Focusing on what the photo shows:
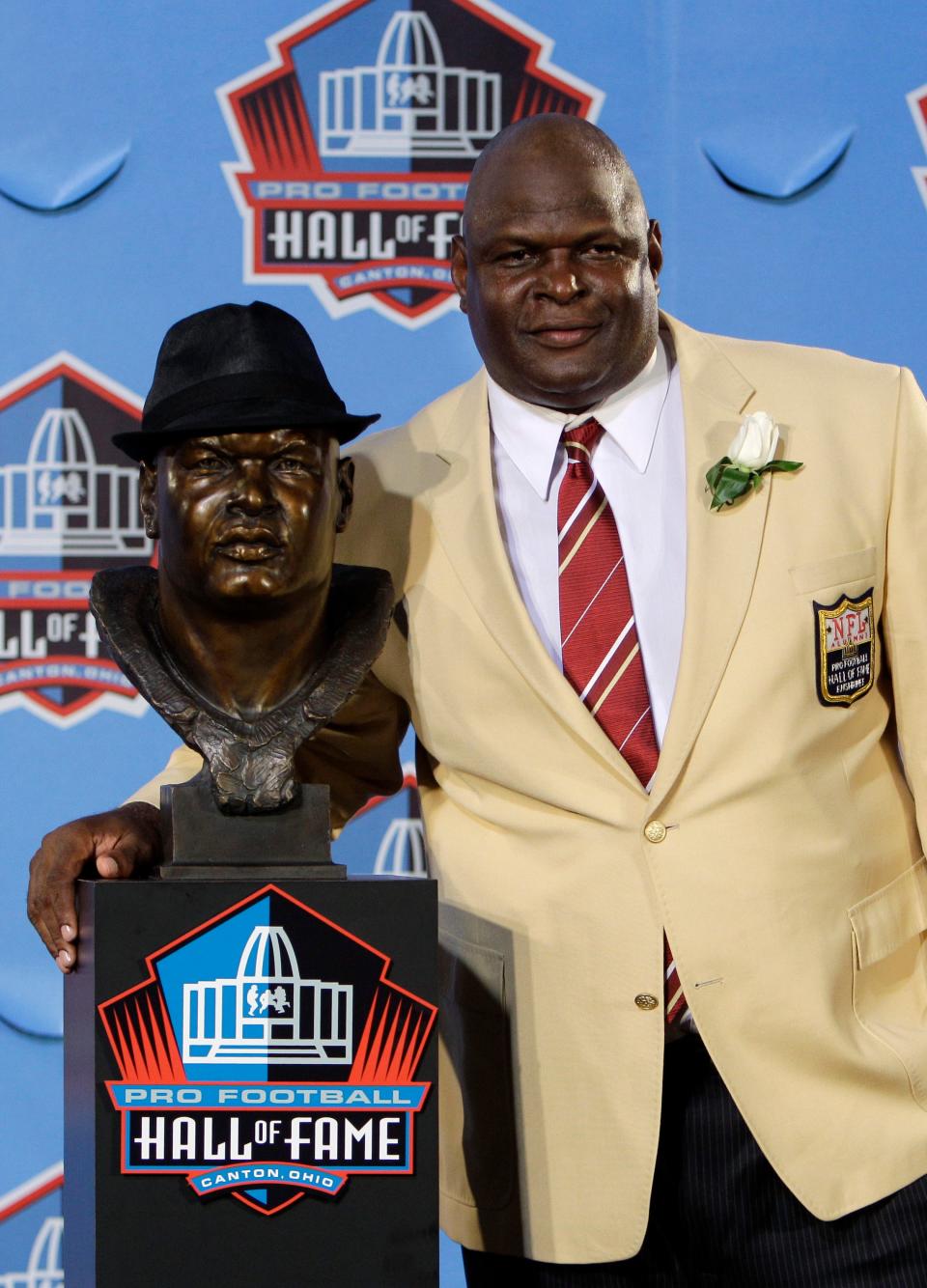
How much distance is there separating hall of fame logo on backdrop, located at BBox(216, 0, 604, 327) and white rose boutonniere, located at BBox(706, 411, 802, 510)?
110 centimetres

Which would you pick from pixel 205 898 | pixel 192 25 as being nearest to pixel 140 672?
pixel 205 898

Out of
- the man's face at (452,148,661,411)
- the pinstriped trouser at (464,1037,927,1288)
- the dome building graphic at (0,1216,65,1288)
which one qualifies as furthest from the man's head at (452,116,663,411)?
the dome building graphic at (0,1216,65,1288)

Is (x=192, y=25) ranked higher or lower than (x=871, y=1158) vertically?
higher

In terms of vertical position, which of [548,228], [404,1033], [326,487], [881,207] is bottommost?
[404,1033]

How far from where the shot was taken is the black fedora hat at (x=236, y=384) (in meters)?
1.55

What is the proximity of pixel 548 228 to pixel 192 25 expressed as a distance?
1.20 m

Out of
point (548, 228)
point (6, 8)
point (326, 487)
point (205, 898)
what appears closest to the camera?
point (205, 898)

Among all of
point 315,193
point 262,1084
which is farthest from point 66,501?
point 262,1084

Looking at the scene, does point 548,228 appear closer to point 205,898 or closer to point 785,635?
point 785,635

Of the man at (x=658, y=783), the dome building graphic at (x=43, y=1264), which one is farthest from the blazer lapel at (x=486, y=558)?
the dome building graphic at (x=43, y=1264)

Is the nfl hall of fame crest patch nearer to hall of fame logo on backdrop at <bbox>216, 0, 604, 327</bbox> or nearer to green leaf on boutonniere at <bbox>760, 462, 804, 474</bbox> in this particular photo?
green leaf on boutonniere at <bbox>760, 462, 804, 474</bbox>

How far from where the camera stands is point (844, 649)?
5.63 feet

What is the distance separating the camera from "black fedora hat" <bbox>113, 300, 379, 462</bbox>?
1.55 metres

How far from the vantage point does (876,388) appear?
70.1 inches
